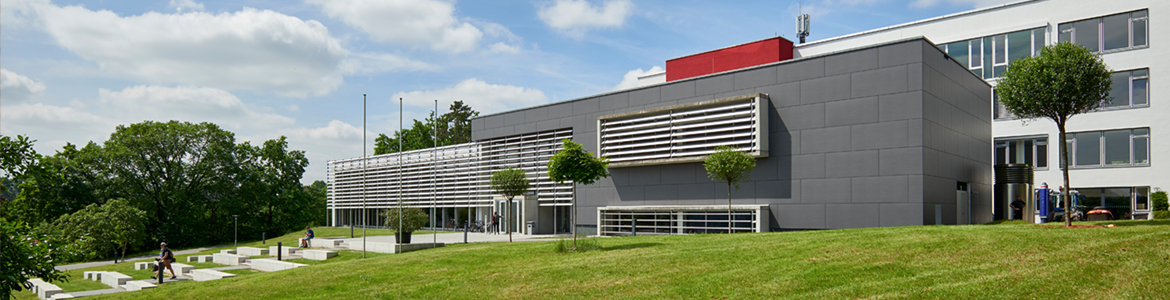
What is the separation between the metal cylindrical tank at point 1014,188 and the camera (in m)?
23.9

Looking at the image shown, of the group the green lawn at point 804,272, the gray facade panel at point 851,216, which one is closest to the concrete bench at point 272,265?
the green lawn at point 804,272

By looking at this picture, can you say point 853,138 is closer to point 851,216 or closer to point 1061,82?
point 851,216

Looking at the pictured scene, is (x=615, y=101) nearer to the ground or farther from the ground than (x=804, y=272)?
farther from the ground

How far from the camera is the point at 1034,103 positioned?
57.0 ft

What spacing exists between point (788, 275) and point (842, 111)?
12989mm

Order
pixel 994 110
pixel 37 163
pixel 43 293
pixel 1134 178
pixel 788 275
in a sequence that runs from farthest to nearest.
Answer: pixel 994 110 < pixel 1134 178 < pixel 43 293 < pixel 788 275 < pixel 37 163

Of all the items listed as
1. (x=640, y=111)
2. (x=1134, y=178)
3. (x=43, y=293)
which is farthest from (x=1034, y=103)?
(x=43, y=293)

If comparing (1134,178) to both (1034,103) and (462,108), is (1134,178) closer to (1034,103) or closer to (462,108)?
(1034,103)

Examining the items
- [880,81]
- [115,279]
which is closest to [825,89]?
[880,81]

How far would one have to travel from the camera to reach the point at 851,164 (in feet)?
70.5

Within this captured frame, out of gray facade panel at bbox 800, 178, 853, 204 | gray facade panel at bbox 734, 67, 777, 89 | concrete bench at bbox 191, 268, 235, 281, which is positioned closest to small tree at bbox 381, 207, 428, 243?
concrete bench at bbox 191, 268, 235, 281

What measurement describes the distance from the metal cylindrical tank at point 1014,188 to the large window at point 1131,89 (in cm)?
1040

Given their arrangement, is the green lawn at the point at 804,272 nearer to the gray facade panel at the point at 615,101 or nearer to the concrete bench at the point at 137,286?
the concrete bench at the point at 137,286

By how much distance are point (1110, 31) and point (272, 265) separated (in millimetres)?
37369
